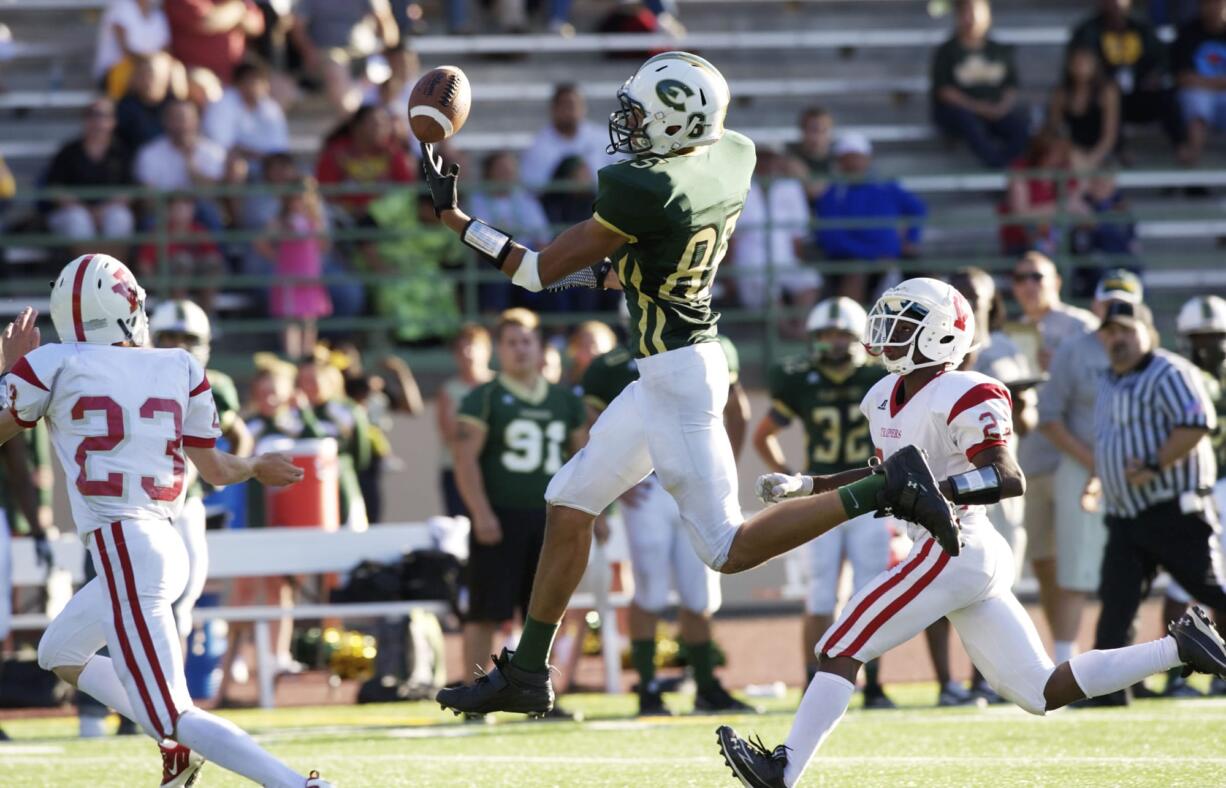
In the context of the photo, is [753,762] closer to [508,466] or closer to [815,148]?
[508,466]

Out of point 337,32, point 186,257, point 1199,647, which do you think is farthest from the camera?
point 337,32

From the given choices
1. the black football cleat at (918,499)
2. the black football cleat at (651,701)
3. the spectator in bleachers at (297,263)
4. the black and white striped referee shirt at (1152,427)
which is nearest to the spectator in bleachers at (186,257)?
the spectator in bleachers at (297,263)

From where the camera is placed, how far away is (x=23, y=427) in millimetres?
5336

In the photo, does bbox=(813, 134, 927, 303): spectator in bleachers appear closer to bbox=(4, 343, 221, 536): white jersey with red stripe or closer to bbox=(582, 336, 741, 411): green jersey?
bbox=(582, 336, 741, 411): green jersey

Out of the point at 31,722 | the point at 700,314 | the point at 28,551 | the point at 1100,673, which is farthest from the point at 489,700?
the point at 28,551

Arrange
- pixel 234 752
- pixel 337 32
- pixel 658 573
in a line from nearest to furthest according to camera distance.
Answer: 1. pixel 234 752
2. pixel 658 573
3. pixel 337 32

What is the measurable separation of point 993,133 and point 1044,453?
5.24 m

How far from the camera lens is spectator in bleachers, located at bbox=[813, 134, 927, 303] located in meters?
12.6

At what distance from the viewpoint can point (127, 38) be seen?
41.8 ft

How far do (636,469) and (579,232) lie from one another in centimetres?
71

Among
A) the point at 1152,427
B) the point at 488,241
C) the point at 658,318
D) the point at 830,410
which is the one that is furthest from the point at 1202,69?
the point at 488,241

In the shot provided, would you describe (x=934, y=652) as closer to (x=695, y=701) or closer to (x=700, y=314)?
(x=695, y=701)

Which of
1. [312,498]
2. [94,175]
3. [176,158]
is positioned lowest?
[312,498]

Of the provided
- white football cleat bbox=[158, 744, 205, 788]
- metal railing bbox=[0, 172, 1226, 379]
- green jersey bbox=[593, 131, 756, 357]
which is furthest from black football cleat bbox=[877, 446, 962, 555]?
metal railing bbox=[0, 172, 1226, 379]
